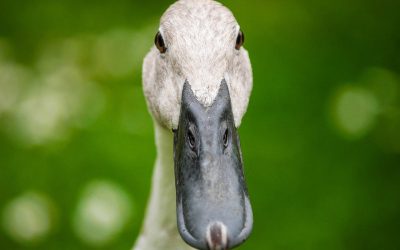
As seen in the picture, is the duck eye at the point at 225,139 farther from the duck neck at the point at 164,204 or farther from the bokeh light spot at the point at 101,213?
the bokeh light spot at the point at 101,213

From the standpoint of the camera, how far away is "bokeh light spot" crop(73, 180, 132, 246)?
13.4 feet

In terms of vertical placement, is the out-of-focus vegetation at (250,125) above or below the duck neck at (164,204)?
Answer: below

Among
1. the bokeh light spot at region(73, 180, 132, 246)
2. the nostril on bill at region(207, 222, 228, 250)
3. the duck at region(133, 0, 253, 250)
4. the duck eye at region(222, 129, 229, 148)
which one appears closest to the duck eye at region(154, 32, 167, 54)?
the duck at region(133, 0, 253, 250)

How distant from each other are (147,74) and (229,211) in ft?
2.62

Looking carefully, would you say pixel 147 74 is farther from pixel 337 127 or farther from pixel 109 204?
pixel 337 127

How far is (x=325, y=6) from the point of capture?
5.10m

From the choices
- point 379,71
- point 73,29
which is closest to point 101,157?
point 73,29

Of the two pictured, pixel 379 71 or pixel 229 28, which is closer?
pixel 229 28

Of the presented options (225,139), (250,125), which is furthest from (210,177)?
(250,125)

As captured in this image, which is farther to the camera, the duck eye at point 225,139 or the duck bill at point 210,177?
the duck eye at point 225,139

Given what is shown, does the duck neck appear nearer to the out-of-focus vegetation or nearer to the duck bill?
the duck bill

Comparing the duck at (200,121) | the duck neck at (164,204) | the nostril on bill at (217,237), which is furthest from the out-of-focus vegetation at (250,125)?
the nostril on bill at (217,237)

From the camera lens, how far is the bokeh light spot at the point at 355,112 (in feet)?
14.6

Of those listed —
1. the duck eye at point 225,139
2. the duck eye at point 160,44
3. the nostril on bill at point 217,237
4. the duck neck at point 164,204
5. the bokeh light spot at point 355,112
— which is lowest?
the bokeh light spot at point 355,112
